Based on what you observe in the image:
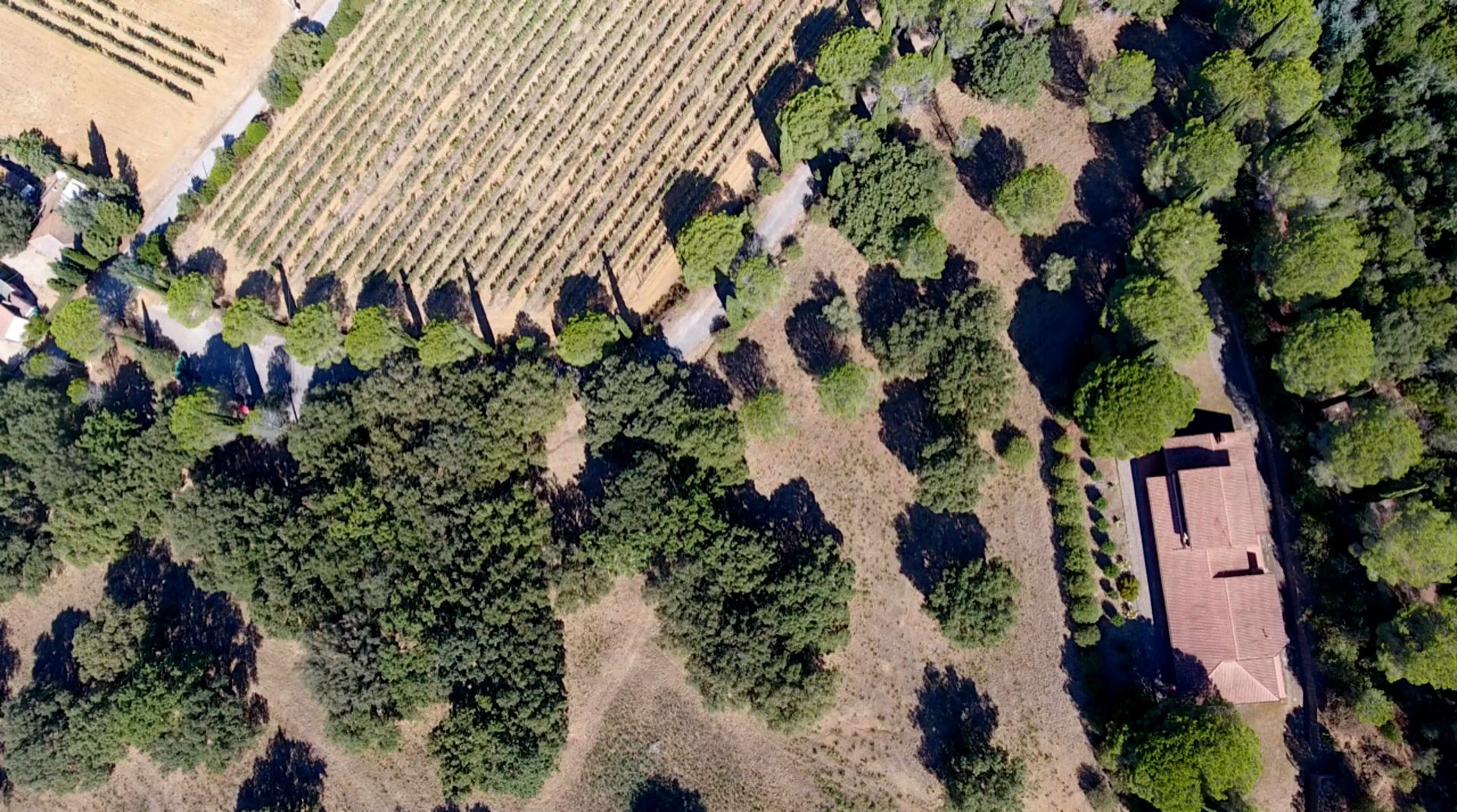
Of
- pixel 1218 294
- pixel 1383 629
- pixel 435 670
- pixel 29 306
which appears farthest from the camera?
pixel 29 306

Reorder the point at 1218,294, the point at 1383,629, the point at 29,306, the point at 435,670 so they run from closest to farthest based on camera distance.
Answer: the point at 1383,629 → the point at 435,670 → the point at 1218,294 → the point at 29,306

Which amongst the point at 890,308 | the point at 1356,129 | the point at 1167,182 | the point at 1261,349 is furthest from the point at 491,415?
the point at 1356,129

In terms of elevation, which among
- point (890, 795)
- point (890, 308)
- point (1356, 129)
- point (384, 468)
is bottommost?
point (890, 795)

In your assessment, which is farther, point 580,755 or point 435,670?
point 580,755

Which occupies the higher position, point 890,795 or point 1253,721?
point 1253,721

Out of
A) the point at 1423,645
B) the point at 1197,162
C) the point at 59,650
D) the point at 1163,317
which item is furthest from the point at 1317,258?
the point at 59,650

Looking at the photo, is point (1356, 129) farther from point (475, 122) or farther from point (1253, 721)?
point (475, 122)

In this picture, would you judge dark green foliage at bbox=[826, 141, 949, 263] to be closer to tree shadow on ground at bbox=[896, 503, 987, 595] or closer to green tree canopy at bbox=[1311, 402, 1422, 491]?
tree shadow on ground at bbox=[896, 503, 987, 595]
